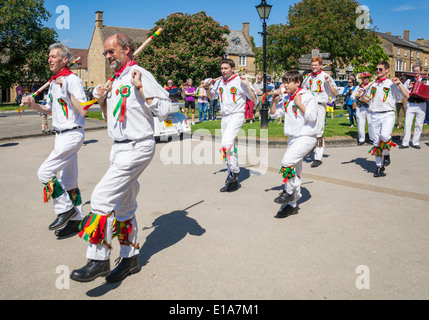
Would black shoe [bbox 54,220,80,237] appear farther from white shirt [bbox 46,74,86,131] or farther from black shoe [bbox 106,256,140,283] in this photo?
black shoe [bbox 106,256,140,283]

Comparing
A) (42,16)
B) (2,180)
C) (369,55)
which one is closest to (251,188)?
(2,180)

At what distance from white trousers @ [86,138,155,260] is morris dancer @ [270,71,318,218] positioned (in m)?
2.36

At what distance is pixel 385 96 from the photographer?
818cm

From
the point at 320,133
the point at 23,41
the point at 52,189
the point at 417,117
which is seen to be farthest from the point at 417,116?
the point at 23,41

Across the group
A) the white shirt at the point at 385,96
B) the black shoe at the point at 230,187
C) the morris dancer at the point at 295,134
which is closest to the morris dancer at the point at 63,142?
the black shoe at the point at 230,187

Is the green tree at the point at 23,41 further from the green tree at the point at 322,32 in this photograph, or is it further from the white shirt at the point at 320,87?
the white shirt at the point at 320,87

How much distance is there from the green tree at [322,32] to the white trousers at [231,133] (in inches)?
1434

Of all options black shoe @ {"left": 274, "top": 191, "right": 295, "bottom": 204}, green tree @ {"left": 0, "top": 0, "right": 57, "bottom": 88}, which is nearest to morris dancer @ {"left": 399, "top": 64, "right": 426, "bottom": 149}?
black shoe @ {"left": 274, "top": 191, "right": 295, "bottom": 204}

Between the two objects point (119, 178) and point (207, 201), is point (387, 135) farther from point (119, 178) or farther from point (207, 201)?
point (119, 178)

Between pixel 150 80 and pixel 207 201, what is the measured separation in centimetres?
299

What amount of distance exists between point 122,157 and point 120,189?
0.29m

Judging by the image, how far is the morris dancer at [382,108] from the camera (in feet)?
26.2
